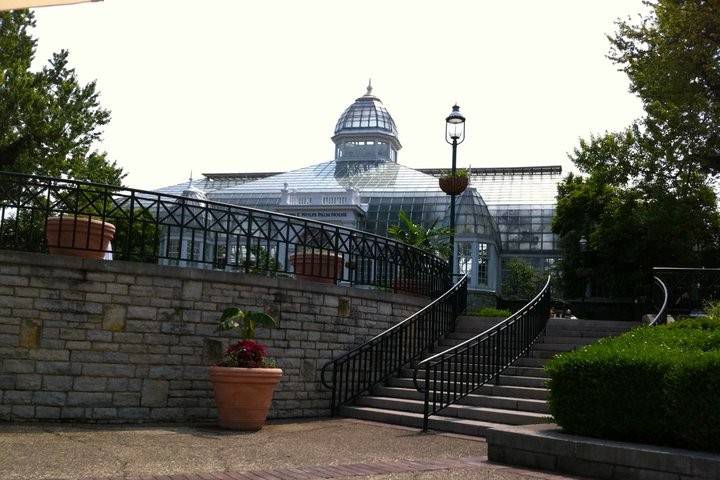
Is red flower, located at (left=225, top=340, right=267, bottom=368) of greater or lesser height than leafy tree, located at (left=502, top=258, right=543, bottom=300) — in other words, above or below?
below

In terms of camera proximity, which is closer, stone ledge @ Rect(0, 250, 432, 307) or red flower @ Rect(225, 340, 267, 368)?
stone ledge @ Rect(0, 250, 432, 307)

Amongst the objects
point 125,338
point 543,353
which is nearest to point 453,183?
point 543,353

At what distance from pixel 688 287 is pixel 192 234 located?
→ 379 inches

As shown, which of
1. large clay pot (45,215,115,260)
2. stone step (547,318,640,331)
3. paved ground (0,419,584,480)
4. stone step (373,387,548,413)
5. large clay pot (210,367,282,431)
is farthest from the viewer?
stone step (547,318,640,331)

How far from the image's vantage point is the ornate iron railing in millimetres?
13844

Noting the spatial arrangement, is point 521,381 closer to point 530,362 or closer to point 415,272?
point 530,362

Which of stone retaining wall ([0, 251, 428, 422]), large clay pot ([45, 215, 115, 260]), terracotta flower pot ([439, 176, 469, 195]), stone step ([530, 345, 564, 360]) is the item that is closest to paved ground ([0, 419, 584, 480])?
stone retaining wall ([0, 251, 428, 422])

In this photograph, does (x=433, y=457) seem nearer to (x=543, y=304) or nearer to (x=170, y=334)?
(x=170, y=334)

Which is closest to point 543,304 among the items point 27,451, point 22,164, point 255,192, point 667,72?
point 667,72

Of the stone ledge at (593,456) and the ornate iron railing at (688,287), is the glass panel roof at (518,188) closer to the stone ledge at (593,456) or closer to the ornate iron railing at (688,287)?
the ornate iron railing at (688,287)

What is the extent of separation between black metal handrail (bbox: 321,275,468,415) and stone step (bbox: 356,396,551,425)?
1.25ft

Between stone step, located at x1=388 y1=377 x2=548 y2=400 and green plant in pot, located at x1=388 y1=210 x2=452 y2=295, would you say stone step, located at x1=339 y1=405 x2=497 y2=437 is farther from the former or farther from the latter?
green plant in pot, located at x1=388 y1=210 x2=452 y2=295

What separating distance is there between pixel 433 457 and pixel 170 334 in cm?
423

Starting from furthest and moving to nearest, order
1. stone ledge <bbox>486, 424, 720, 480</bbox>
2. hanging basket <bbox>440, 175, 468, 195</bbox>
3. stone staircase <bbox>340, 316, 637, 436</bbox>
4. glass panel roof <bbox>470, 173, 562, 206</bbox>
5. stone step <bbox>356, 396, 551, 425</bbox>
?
glass panel roof <bbox>470, 173, 562, 206</bbox>, hanging basket <bbox>440, 175, 468, 195</bbox>, stone staircase <bbox>340, 316, 637, 436</bbox>, stone step <bbox>356, 396, 551, 425</bbox>, stone ledge <bbox>486, 424, 720, 480</bbox>
